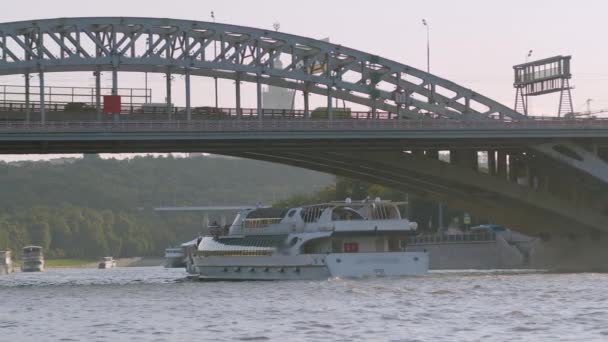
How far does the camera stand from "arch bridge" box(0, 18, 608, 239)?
3807 inches

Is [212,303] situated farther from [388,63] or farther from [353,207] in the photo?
[388,63]

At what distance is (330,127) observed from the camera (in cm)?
9769

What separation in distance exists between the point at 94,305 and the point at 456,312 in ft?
55.5

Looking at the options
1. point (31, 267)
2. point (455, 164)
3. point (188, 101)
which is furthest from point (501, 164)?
point (31, 267)

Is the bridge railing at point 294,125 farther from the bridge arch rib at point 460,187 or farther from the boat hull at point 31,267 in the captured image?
the boat hull at point 31,267

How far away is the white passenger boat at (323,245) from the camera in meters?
83.5

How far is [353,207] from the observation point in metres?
87.5

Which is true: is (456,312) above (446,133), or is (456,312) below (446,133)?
below

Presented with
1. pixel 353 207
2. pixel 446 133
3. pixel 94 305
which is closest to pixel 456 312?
pixel 94 305

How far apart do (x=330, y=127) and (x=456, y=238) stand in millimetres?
43599

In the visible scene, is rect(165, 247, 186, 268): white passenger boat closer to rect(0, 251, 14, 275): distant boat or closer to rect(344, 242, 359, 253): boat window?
rect(0, 251, 14, 275): distant boat

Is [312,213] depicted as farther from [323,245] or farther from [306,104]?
[306,104]

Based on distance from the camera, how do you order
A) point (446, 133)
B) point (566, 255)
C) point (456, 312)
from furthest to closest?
point (566, 255) < point (446, 133) < point (456, 312)

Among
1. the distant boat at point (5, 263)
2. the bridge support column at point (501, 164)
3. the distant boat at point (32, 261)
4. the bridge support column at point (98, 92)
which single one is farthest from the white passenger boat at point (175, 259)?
the bridge support column at point (98, 92)
